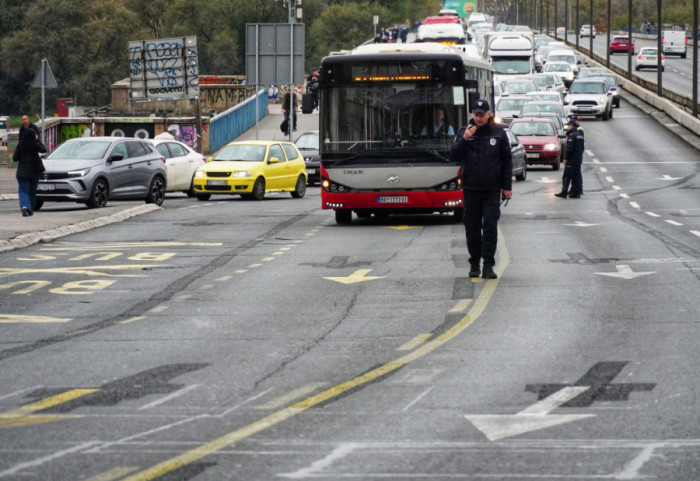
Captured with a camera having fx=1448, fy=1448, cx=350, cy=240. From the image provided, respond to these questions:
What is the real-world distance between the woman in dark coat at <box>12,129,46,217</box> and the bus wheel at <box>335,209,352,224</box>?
222 inches

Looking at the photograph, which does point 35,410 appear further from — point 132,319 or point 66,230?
point 66,230

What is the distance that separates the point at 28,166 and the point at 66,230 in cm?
381

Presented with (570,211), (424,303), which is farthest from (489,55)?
(424,303)

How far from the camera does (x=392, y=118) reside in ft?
79.5

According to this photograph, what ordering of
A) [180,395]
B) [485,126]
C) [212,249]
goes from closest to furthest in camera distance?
1. [180,395]
2. [485,126]
3. [212,249]

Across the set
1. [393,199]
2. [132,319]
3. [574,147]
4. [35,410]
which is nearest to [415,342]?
[132,319]

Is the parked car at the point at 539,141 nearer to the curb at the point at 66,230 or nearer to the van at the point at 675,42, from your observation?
the curb at the point at 66,230

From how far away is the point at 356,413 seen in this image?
8602 mm

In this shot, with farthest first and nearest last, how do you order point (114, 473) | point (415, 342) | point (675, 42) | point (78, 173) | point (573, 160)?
point (675, 42)
point (573, 160)
point (78, 173)
point (415, 342)
point (114, 473)

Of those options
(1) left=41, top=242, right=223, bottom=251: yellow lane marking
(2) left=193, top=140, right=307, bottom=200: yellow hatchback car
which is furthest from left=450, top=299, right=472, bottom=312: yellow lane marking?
(2) left=193, top=140, right=307, bottom=200: yellow hatchback car

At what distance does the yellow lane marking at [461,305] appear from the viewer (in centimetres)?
1327

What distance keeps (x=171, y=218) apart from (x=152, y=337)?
593 inches

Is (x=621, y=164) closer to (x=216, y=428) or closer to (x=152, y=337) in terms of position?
(x=152, y=337)

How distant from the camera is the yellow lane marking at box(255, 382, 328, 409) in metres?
8.85
